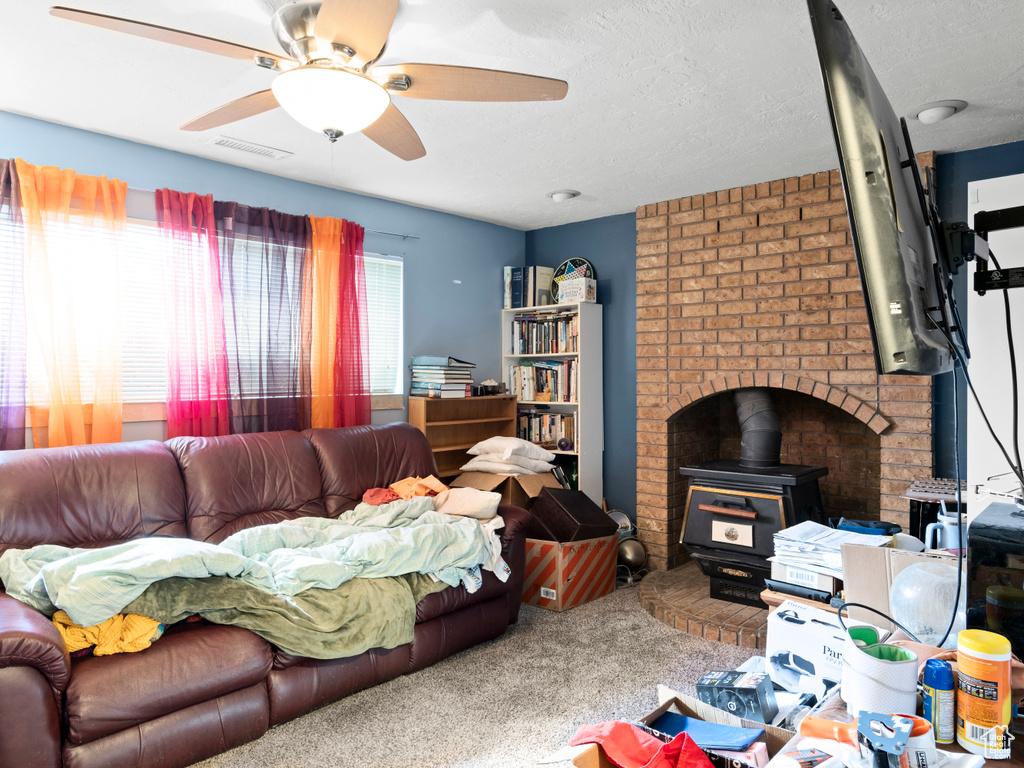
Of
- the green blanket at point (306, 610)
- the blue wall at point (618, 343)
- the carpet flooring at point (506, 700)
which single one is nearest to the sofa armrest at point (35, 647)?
the green blanket at point (306, 610)

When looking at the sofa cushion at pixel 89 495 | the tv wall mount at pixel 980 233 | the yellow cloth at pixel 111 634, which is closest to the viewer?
the tv wall mount at pixel 980 233

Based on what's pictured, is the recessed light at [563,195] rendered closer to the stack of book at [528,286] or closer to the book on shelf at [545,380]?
the stack of book at [528,286]

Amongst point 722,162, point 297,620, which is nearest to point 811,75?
point 722,162

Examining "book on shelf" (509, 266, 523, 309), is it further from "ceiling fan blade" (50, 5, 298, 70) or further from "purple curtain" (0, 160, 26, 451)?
"ceiling fan blade" (50, 5, 298, 70)

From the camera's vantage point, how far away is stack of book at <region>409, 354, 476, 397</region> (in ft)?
13.9

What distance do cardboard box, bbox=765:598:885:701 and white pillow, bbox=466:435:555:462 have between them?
2.39m

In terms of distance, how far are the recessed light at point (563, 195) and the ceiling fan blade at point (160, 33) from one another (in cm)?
238

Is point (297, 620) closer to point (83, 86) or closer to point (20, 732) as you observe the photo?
point (20, 732)

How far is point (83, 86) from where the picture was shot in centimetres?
254

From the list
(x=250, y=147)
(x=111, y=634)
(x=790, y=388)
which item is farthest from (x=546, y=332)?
(x=111, y=634)

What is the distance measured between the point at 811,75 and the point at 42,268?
126 inches

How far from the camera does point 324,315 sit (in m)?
3.78

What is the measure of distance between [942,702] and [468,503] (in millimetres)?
2363

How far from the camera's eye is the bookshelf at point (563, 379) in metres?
4.55
